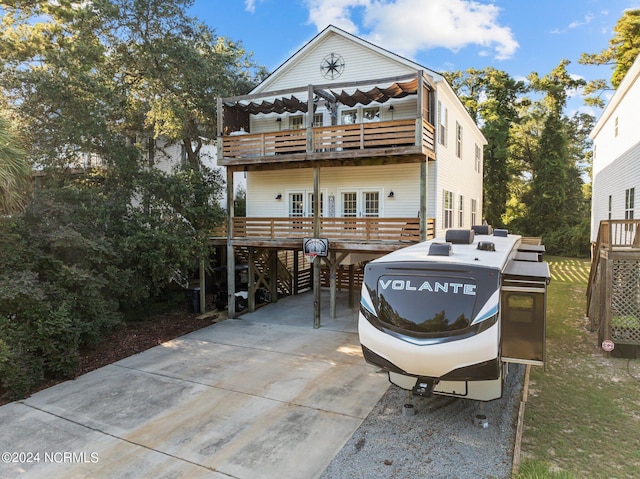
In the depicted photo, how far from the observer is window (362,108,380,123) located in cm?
1405

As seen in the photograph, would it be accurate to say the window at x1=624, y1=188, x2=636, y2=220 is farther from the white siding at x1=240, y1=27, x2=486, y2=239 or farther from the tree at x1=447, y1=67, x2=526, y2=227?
the tree at x1=447, y1=67, x2=526, y2=227

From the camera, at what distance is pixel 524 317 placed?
5.72 metres

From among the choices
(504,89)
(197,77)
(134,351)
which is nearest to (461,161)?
(197,77)

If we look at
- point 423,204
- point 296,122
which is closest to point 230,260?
point 296,122

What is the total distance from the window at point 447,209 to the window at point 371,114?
3.78 meters

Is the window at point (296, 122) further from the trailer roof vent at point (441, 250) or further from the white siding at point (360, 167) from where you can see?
the trailer roof vent at point (441, 250)

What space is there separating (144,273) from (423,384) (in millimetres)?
10002

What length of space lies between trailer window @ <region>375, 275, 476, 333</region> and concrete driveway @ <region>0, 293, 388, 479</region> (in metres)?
2.19

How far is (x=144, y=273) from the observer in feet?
41.1

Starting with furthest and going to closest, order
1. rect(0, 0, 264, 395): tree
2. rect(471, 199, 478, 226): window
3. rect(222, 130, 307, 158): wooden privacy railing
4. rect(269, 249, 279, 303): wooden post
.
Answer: rect(471, 199, 478, 226): window
rect(269, 249, 279, 303): wooden post
rect(222, 130, 307, 158): wooden privacy railing
rect(0, 0, 264, 395): tree

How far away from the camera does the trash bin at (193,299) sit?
1478 centimetres

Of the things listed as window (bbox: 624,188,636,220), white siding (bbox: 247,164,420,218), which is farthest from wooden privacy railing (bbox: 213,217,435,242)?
window (bbox: 624,188,636,220)

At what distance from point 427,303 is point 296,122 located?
11.7 meters

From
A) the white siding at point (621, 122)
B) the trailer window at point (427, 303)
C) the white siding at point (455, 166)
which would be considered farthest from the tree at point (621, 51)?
the trailer window at point (427, 303)
